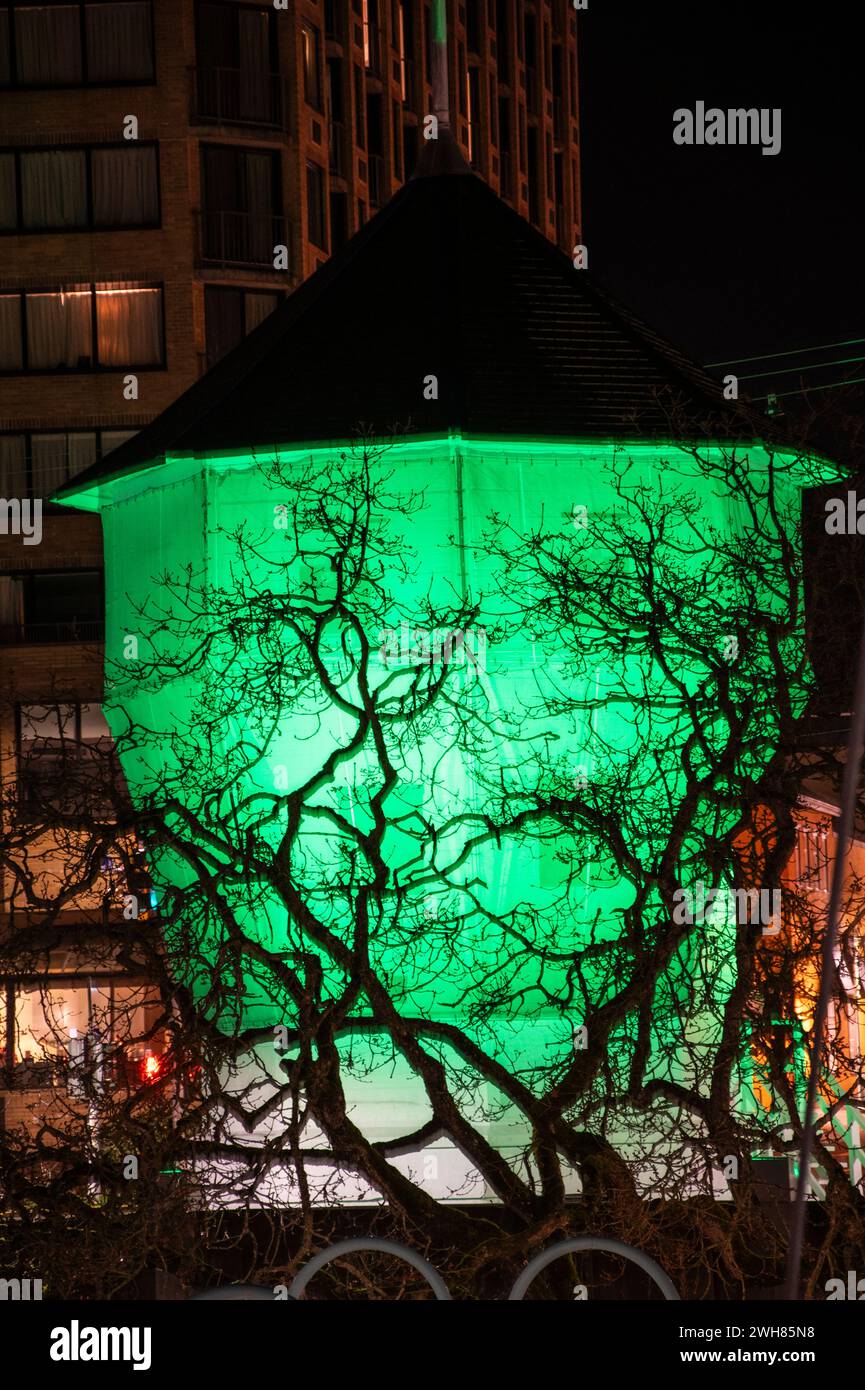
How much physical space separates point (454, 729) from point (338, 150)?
43.0 metres

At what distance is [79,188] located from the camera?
54.0 m

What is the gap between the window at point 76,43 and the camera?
53688mm

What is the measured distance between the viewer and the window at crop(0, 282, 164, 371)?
2142 inches

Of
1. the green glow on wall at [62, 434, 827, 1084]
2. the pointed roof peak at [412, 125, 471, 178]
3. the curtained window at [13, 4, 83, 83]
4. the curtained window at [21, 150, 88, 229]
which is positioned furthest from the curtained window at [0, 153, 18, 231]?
the green glow on wall at [62, 434, 827, 1084]

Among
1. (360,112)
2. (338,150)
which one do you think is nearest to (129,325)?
(338,150)

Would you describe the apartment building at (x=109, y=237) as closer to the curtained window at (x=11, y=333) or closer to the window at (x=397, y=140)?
the curtained window at (x=11, y=333)

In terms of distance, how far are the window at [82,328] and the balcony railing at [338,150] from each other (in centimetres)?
962

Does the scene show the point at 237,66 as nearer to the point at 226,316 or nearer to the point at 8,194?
the point at 226,316

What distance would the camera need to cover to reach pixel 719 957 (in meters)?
19.4

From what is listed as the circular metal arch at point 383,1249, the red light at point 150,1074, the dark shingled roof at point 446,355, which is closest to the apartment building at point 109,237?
the dark shingled roof at point 446,355

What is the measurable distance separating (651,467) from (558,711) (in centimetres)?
318

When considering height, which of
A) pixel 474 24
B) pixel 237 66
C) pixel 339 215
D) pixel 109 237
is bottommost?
pixel 109 237
